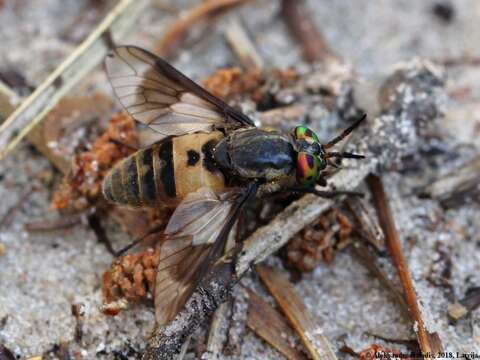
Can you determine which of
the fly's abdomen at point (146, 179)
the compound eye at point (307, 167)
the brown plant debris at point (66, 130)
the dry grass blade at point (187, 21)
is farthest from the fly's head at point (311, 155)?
the dry grass blade at point (187, 21)

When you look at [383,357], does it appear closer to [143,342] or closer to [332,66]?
[143,342]

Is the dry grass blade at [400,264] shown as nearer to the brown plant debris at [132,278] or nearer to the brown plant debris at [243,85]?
the brown plant debris at [243,85]

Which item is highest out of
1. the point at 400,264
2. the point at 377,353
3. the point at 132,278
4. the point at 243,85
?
the point at 243,85

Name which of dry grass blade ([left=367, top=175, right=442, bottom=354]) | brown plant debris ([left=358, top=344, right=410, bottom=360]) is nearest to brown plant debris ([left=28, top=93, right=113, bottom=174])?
dry grass blade ([left=367, top=175, right=442, bottom=354])

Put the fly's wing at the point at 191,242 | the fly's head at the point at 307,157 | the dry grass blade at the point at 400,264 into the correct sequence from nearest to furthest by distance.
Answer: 1. the fly's wing at the point at 191,242
2. the dry grass blade at the point at 400,264
3. the fly's head at the point at 307,157

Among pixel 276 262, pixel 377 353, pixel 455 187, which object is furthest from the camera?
pixel 455 187

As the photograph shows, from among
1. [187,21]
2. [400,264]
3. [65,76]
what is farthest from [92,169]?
[400,264]

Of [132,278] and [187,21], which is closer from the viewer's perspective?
[132,278]

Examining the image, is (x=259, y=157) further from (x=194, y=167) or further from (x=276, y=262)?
(x=276, y=262)
